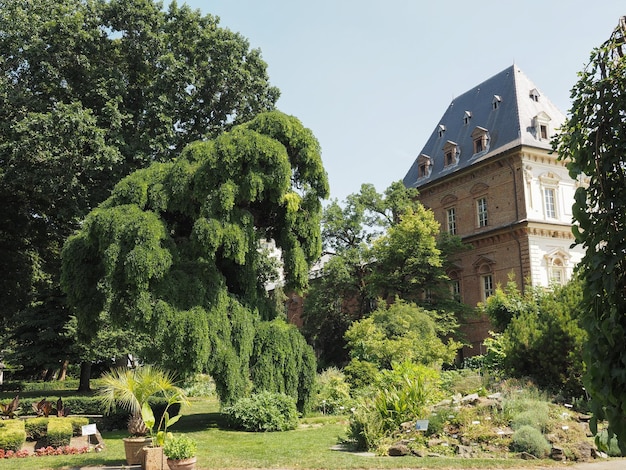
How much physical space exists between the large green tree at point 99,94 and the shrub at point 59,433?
9.99 meters

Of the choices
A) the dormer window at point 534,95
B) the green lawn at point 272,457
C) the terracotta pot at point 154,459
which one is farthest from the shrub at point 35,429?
the dormer window at point 534,95

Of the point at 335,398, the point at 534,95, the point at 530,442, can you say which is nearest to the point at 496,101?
the point at 534,95

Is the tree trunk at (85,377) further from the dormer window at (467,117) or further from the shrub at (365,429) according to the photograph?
the dormer window at (467,117)

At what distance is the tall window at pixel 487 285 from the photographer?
3470cm

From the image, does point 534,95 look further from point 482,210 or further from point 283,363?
point 283,363

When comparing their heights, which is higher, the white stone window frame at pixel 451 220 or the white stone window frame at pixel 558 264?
the white stone window frame at pixel 451 220

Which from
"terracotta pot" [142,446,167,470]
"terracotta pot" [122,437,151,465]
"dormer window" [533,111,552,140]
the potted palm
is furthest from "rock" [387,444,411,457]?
"dormer window" [533,111,552,140]

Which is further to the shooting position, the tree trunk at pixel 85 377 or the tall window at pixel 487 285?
the tall window at pixel 487 285

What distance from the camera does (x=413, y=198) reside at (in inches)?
1631

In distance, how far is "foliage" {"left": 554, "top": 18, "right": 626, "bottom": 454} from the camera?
3.00 metres

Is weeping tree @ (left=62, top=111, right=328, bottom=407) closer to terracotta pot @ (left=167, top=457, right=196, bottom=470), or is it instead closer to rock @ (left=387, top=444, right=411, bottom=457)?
terracotta pot @ (left=167, top=457, right=196, bottom=470)

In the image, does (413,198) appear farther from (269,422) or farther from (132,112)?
(269,422)

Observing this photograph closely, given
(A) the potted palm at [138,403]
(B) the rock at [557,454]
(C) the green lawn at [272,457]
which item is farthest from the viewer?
(B) the rock at [557,454]

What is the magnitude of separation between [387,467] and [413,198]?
32.8 meters
